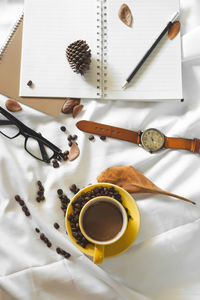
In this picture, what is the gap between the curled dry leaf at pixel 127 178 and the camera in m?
0.79

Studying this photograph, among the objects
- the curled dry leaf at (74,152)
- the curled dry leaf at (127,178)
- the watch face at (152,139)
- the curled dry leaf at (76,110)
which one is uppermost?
the curled dry leaf at (76,110)

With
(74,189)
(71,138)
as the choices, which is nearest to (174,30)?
(71,138)

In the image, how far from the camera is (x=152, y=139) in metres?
0.81

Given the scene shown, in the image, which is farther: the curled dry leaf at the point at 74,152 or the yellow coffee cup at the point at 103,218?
the curled dry leaf at the point at 74,152

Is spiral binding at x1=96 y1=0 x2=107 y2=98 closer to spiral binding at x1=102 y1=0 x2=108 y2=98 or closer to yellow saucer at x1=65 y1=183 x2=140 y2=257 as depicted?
spiral binding at x1=102 y1=0 x2=108 y2=98

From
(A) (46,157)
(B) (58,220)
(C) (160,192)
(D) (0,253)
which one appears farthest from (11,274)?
(C) (160,192)

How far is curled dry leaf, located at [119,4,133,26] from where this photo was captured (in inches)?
32.8

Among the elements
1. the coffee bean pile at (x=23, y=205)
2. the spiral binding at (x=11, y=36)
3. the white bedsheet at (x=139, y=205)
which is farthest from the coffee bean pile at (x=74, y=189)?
the spiral binding at (x=11, y=36)

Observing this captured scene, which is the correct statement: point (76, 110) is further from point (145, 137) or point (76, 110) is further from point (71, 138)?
point (145, 137)

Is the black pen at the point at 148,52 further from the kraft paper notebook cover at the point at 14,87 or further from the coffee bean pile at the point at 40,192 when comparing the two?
the coffee bean pile at the point at 40,192

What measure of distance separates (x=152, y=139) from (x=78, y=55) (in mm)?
304

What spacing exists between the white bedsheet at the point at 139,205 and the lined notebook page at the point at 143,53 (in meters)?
0.04

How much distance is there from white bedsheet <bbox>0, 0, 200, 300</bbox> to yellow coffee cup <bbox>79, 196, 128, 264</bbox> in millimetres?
91

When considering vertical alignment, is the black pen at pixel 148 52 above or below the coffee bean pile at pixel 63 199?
above
